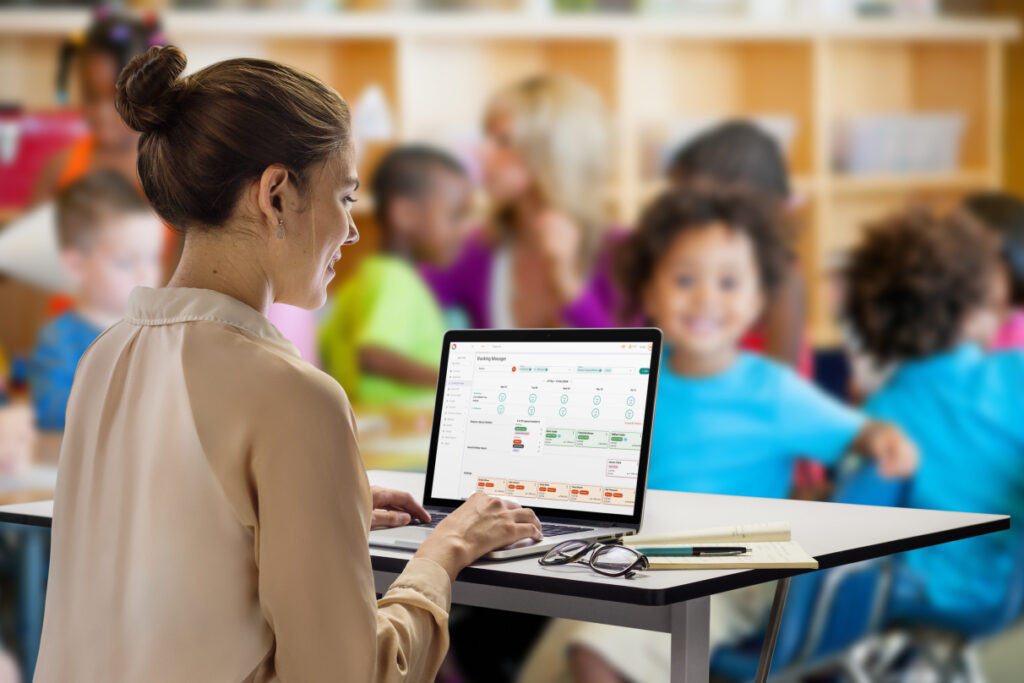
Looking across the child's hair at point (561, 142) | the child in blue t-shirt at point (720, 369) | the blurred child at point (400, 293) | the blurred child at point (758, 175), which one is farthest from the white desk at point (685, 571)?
the child's hair at point (561, 142)

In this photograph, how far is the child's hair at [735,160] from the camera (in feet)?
12.0

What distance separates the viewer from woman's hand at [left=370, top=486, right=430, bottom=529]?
1276mm

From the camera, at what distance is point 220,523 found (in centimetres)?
93

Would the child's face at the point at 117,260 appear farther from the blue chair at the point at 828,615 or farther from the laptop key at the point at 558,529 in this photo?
the laptop key at the point at 558,529

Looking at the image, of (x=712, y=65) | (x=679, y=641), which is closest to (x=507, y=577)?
(x=679, y=641)

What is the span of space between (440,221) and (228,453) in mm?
2808

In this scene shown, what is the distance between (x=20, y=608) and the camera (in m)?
2.38

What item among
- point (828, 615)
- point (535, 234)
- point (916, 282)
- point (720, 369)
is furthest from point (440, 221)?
point (828, 615)

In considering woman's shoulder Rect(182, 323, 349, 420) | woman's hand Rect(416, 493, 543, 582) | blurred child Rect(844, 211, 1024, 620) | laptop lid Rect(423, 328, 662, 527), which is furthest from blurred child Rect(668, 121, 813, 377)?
woman's shoulder Rect(182, 323, 349, 420)

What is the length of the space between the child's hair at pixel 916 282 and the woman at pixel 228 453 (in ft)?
6.54

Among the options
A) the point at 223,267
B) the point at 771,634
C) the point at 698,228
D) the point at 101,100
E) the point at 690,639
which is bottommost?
the point at 771,634

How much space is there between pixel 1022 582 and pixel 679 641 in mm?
1650

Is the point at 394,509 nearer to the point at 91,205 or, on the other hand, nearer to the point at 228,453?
the point at 228,453

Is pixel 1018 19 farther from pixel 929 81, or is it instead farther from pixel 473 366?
pixel 473 366
